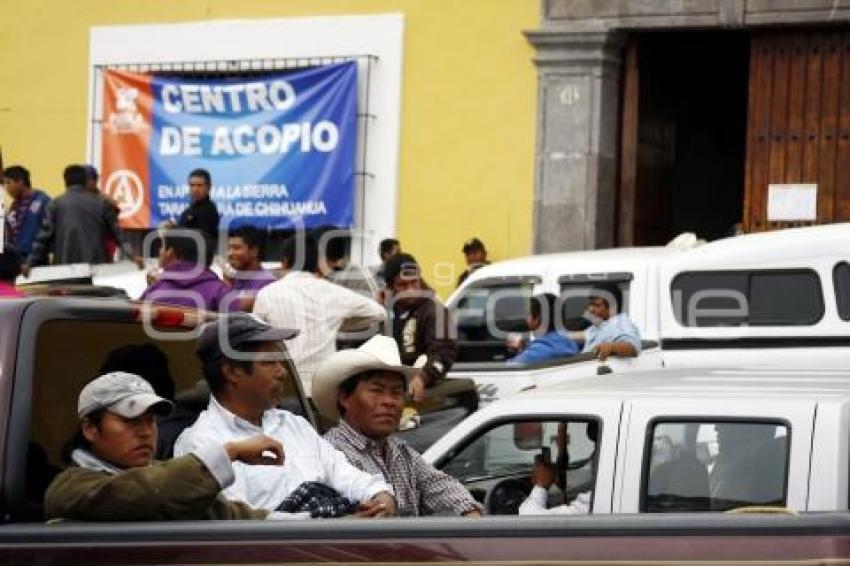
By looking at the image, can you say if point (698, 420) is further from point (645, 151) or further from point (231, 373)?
point (645, 151)

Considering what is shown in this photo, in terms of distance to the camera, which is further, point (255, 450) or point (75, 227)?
point (75, 227)

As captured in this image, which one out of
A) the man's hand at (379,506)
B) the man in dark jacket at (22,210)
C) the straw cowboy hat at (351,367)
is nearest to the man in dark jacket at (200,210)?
the man in dark jacket at (22,210)

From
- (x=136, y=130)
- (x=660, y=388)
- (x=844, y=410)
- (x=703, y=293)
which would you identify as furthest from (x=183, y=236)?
(x=136, y=130)

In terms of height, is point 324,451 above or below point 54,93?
below

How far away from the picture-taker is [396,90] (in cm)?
1958

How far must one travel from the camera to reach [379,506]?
648 cm

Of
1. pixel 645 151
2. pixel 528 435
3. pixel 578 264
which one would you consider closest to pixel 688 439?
pixel 528 435

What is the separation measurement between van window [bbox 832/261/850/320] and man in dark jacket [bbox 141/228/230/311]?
391cm

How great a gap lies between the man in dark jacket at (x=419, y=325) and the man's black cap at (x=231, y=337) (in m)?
5.33

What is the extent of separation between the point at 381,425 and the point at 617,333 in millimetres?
5958

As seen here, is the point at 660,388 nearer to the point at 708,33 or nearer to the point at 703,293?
the point at 703,293

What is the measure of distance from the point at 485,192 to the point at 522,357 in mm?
5872

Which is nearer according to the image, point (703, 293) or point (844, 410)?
point (844, 410)

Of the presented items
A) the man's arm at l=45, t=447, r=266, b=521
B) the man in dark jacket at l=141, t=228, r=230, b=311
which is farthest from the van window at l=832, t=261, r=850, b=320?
the man's arm at l=45, t=447, r=266, b=521
